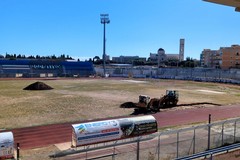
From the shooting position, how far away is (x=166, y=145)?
15406 mm

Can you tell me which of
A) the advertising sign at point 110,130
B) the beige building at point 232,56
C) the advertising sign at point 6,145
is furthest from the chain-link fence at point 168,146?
the beige building at point 232,56

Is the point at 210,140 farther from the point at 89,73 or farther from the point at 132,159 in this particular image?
the point at 89,73

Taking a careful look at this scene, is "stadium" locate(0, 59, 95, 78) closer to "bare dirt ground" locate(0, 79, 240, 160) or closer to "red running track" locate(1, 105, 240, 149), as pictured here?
"bare dirt ground" locate(0, 79, 240, 160)

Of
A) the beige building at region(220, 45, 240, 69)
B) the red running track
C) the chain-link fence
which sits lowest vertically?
the red running track

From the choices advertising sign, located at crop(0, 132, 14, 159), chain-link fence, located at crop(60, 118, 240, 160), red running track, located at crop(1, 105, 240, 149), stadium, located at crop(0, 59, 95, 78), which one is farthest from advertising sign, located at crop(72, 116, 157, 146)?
stadium, located at crop(0, 59, 95, 78)

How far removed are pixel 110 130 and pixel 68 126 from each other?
8.02 metres

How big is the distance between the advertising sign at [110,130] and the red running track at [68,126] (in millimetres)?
4300

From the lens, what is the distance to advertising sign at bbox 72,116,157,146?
15.4 m

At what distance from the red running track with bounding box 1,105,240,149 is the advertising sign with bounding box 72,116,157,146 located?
4300 mm

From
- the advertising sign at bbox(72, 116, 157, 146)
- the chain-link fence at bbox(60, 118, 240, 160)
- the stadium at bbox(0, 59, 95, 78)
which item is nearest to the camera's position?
the chain-link fence at bbox(60, 118, 240, 160)

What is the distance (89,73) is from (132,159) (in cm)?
9751

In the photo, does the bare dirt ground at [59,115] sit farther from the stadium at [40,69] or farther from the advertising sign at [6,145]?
the stadium at [40,69]

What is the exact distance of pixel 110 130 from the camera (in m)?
16.4

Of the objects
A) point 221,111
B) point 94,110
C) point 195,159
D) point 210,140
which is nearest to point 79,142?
point 195,159
